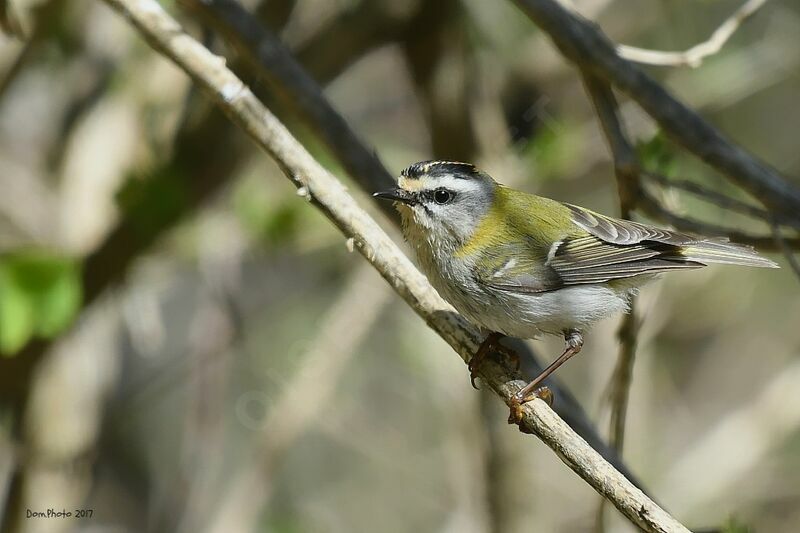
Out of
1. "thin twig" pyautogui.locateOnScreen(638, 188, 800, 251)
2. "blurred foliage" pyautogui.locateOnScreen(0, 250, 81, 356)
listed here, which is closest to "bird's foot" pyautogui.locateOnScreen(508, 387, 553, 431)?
"thin twig" pyautogui.locateOnScreen(638, 188, 800, 251)

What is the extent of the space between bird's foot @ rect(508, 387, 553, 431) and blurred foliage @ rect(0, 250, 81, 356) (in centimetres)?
132

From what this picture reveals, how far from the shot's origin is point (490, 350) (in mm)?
2643

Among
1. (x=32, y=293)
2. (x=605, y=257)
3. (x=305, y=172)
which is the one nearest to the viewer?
(x=305, y=172)

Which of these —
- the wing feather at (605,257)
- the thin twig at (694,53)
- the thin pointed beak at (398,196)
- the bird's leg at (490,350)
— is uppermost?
the thin twig at (694,53)

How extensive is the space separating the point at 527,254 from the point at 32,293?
57.7 inches

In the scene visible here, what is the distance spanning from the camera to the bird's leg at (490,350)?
2.49 metres

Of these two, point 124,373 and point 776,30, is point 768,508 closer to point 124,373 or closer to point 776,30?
point 776,30

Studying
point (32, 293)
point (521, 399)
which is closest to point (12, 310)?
point (32, 293)

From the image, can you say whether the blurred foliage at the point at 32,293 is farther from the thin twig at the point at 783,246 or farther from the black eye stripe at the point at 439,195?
the thin twig at the point at 783,246

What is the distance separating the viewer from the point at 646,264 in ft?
9.16

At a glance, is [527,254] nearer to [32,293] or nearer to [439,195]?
[439,195]

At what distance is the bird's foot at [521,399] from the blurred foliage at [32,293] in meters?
1.32

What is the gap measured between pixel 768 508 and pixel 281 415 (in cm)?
306

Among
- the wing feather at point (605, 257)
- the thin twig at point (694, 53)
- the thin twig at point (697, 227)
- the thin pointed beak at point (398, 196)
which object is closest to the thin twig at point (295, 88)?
the thin pointed beak at point (398, 196)
